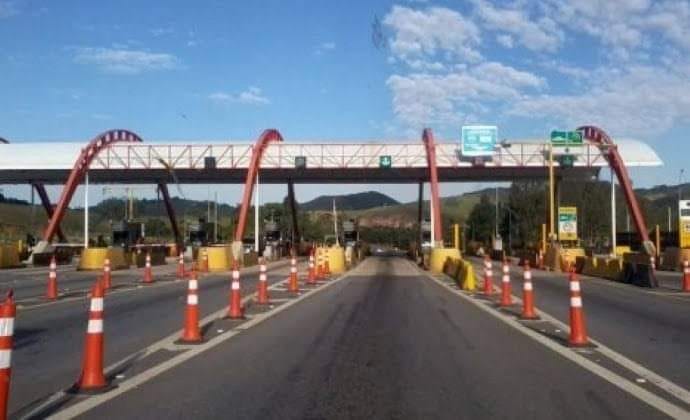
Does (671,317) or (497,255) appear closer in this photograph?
(671,317)

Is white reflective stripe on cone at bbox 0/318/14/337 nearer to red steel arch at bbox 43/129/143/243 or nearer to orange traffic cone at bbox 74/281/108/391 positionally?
orange traffic cone at bbox 74/281/108/391

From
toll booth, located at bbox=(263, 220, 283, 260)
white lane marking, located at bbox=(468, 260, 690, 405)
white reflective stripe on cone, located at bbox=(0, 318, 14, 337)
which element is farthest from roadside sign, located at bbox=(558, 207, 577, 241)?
white reflective stripe on cone, located at bbox=(0, 318, 14, 337)

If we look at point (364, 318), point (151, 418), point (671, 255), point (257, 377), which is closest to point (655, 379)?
point (257, 377)

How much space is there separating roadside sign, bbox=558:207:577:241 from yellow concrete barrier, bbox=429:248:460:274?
10.9 metres

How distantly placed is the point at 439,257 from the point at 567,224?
40.9ft

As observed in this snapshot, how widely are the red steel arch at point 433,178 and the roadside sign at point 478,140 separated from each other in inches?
135

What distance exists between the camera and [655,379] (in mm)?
10664

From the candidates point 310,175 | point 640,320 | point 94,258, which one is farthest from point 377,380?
point 310,175

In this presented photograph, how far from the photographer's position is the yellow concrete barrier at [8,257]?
51312 millimetres

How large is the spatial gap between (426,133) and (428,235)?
20.7m

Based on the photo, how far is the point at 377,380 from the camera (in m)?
10.4

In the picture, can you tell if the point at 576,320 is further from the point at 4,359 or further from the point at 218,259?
the point at 218,259

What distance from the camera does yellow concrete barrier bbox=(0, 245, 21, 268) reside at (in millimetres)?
51312

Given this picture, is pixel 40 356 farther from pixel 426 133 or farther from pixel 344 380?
pixel 426 133
